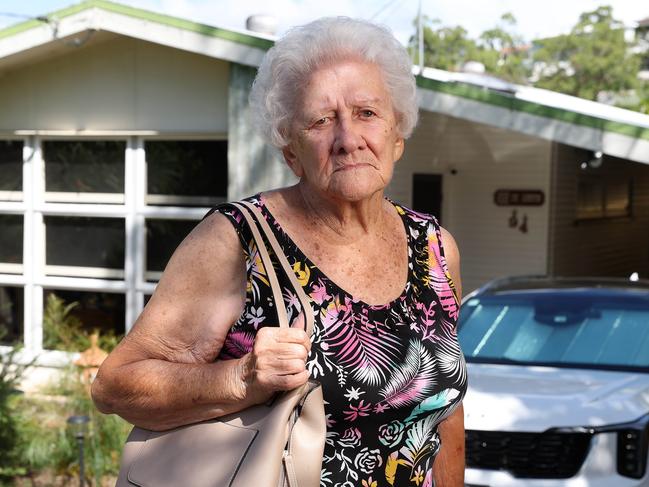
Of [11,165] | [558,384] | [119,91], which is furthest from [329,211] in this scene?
[11,165]

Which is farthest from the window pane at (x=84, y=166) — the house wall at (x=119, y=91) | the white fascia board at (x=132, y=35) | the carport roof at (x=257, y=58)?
Result: the white fascia board at (x=132, y=35)

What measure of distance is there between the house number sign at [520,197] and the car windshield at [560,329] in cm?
647

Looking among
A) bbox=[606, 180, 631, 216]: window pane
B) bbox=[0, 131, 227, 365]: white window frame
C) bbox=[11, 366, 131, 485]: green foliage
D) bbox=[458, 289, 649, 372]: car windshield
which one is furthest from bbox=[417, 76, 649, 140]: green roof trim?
→ bbox=[606, 180, 631, 216]: window pane

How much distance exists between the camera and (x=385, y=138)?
2.33 metres

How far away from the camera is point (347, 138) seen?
2.24 metres

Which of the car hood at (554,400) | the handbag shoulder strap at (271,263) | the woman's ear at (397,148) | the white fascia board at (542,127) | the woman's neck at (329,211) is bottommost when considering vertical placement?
the car hood at (554,400)

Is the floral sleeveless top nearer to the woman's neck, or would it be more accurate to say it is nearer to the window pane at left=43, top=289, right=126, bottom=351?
the woman's neck

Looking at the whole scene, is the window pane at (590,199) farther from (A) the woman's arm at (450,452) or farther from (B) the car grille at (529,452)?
A: (A) the woman's arm at (450,452)

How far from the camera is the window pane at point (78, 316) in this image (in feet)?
33.9

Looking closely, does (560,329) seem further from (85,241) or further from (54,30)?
(85,241)

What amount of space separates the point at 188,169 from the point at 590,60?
61310mm

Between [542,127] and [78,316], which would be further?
[78,316]

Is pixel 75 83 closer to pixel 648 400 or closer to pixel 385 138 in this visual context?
pixel 648 400

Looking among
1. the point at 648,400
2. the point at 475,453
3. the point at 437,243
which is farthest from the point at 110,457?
the point at 437,243
